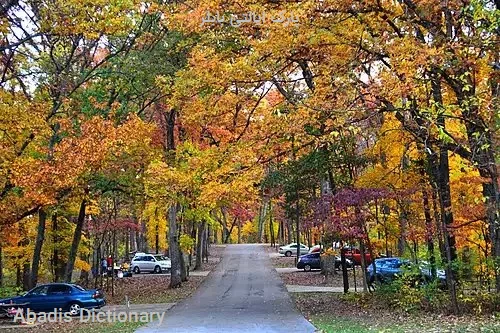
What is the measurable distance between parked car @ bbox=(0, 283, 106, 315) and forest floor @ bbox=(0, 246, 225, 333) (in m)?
0.75

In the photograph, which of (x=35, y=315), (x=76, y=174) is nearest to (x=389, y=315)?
(x=76, y=174)

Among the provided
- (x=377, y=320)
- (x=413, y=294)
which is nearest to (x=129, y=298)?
(x=377, y=320)

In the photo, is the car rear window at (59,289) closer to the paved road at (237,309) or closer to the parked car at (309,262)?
the paved road at (237,309)

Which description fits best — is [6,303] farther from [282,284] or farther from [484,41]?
[484,41]

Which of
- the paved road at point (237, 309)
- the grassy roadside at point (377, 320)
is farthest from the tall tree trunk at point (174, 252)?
the grassy roadside at point (377, 320)

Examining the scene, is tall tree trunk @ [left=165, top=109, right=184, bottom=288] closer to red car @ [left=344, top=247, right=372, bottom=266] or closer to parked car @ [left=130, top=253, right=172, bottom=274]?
red car @ [left=344, top=247, right=372, bottom=266]

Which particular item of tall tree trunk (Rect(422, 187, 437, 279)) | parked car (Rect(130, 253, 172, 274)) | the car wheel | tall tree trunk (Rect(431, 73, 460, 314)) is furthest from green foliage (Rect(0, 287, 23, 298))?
parked car (Rect(130, 253, 172, 274))

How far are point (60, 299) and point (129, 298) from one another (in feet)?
13.4

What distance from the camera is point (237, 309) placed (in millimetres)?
18312

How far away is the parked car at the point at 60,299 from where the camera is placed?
2027 centimetres

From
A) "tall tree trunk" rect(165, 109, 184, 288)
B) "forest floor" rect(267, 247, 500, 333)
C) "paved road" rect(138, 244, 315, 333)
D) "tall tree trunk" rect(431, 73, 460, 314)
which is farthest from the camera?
"tall tree trunk" rect(165, 109, 184, 288)

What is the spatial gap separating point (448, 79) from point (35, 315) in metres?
16.2

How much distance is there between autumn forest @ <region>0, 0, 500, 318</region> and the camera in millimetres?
11977

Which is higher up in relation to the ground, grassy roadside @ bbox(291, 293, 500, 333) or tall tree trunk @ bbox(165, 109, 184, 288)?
tall tree trunk @ bbox(165, 109, 184, 288)
